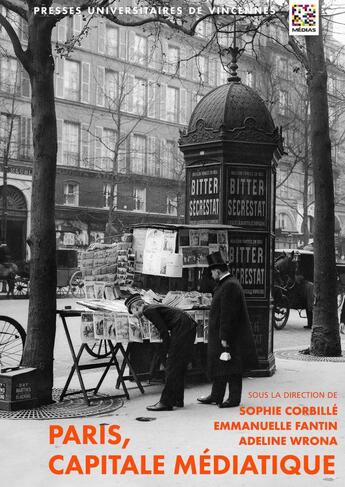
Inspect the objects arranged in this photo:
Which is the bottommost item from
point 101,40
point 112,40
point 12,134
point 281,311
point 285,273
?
point 281,311

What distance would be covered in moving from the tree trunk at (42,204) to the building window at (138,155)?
35.1 meters

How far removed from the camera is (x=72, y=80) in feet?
132

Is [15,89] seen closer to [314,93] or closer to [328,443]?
[314,93]

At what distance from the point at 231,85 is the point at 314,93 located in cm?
270

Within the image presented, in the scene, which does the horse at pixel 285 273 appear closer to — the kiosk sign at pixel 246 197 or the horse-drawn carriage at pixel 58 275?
the kiosk sign at pixel 246 197

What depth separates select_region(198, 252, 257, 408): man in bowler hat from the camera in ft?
24.7

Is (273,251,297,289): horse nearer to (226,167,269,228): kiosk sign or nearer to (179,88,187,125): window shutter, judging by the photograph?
(226,167,269,228): kiosk sign

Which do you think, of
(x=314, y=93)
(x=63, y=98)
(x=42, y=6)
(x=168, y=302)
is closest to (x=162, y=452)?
(x=168, y=302)

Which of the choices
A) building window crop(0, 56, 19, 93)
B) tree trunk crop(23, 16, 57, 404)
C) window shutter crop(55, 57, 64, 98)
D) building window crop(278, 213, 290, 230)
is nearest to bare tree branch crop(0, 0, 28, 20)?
tree trunk crop(23, 16, 57, 404)

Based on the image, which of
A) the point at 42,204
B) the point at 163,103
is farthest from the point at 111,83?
the point at 42,204

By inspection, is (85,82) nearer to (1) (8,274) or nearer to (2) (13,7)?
(1) (8,274)

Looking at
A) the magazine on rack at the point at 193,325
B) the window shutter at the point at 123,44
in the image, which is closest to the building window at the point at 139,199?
the window shutter at the point at 123,44

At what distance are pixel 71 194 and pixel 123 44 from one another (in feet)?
31.7

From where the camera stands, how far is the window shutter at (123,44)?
42.2 metres
